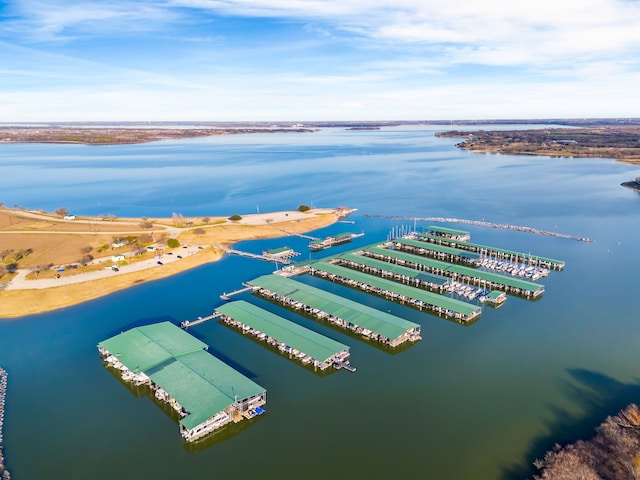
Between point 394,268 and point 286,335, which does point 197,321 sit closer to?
→ point 286,335

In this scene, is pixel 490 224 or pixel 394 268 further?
pixel 490 224

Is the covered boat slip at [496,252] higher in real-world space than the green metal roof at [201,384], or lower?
higher

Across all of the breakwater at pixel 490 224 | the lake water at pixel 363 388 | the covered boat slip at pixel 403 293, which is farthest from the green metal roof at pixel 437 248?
the breakwater at pixel 490 224

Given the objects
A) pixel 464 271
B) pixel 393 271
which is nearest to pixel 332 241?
pixel 393 271

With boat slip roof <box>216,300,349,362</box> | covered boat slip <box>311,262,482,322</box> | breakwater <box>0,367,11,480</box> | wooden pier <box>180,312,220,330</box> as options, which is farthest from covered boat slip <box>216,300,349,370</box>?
breakwater <box>0,367,11,480</box>

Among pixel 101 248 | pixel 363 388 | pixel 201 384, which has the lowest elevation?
pixel 363 388

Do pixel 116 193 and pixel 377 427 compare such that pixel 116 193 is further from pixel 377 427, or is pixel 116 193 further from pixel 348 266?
pixel 377 427

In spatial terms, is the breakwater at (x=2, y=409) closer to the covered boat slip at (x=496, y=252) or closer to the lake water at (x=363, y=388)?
the lake water at (x=363, y=388)

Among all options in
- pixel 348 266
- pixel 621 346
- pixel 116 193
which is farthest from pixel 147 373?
pixel 116 193
